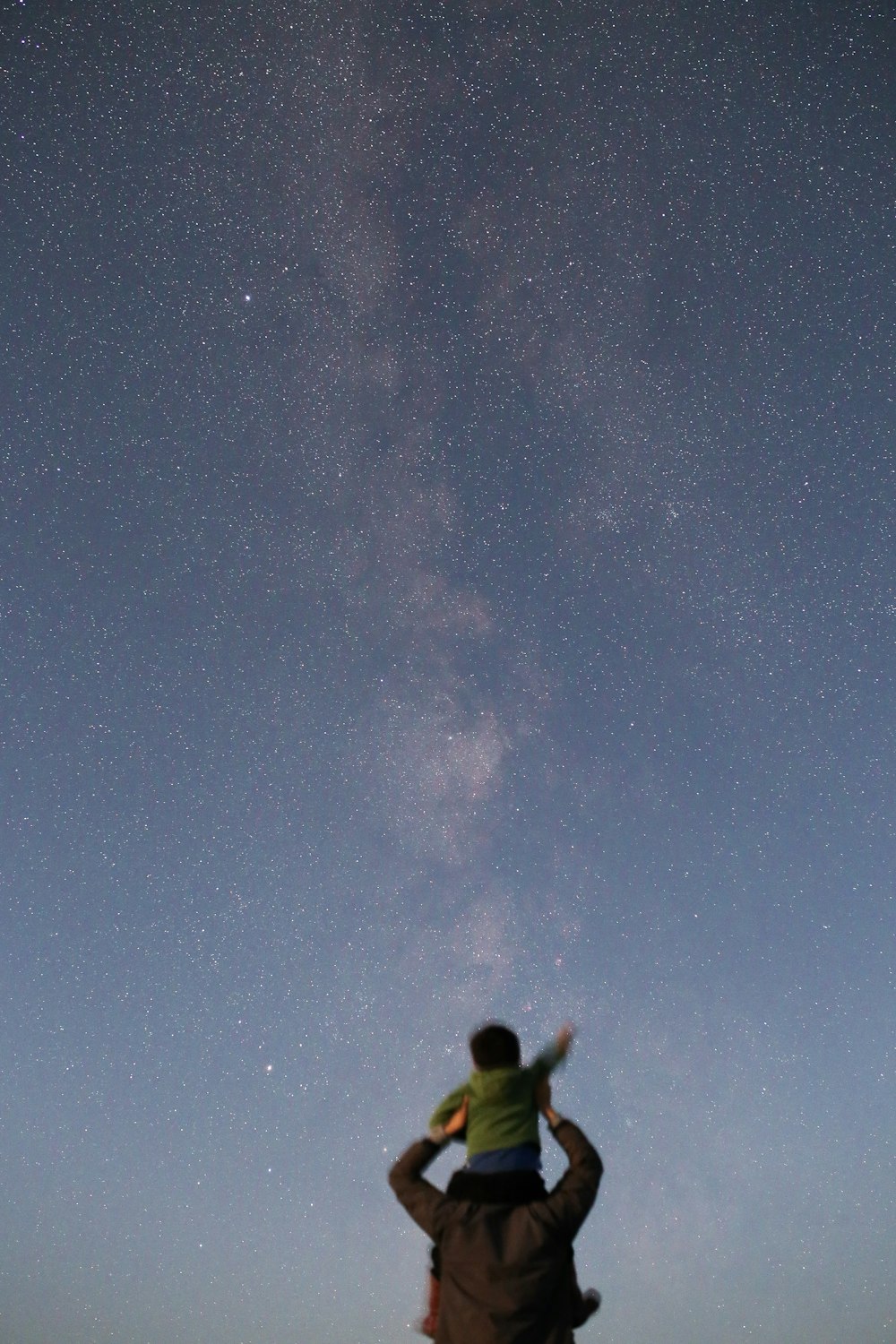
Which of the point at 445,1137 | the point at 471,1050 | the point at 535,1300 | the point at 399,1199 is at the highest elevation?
the point at 471,1050

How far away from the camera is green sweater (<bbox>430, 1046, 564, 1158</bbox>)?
3637mm

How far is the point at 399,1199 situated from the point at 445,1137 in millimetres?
277

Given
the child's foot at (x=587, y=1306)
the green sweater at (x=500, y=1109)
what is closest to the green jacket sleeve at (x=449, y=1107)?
the green sweater at (x=500, y=1109)

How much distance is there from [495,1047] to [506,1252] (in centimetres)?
69

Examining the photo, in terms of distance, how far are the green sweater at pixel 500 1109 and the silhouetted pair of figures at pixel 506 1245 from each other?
0.10 metres

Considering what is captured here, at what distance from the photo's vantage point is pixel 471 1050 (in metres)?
3.84

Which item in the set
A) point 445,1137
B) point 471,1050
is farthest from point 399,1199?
point 471,1050

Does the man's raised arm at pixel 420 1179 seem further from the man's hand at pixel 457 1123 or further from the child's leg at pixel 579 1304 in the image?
the child's leg at pixel 579 1304

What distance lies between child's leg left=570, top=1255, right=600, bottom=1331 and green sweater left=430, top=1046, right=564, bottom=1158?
0.47m

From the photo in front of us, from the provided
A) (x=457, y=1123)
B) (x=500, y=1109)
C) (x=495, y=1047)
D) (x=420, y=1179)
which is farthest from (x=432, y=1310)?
(x=495, y=1047)

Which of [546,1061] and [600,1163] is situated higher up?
[546,1061]

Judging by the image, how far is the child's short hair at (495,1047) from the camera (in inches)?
148

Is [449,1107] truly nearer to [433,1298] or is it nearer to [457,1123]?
[457,1123]

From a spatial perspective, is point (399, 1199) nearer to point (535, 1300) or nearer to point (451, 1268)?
point (451, 1268)
